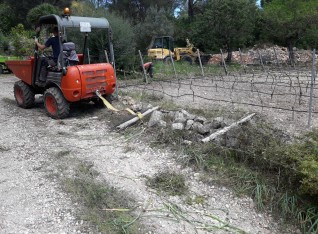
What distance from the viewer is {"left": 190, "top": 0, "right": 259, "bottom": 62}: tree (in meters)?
18.4

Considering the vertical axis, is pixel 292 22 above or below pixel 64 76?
above

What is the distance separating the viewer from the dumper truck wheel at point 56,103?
6559 mm

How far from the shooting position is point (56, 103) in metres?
6.57

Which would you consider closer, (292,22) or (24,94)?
(24,94)

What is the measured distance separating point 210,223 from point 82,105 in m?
5.12

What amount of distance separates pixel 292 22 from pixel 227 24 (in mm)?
4173

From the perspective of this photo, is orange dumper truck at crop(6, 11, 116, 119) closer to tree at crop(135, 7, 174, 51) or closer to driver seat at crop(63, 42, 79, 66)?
driver seat at crop(63, 42, 79, 66)

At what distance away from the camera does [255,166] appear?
4.32 metres

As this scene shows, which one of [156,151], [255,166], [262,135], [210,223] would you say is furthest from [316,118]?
[210,223]

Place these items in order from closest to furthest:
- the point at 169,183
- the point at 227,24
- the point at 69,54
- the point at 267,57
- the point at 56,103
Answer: the point at 169,183 < the point at 56,103 < the point at 69,54 < the point at 227,24 < the point at 267,57

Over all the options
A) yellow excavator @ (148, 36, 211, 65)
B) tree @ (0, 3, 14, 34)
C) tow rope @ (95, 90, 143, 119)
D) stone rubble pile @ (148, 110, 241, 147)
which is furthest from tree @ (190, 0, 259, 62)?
tree @ (0, 3, 14, 34)

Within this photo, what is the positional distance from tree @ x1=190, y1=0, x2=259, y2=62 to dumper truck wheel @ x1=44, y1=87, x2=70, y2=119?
45.3 feet

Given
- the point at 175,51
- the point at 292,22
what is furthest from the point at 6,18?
the point at 292,22

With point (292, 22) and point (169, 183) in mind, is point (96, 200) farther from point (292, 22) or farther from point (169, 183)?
point (292, 22)
